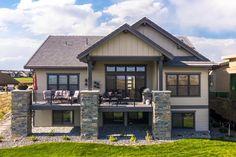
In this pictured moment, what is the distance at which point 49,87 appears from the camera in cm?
2664

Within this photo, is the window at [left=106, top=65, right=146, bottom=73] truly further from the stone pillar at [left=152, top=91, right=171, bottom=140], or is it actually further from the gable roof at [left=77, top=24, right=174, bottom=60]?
the stone pillar at [left=152, top=91, right=171, bottom=140]

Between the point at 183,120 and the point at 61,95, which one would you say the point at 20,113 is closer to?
the point at 61,95

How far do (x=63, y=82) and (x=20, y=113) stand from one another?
5.05m

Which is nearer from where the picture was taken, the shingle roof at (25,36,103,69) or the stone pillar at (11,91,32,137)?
the stone pillar at (11,91,32,137)

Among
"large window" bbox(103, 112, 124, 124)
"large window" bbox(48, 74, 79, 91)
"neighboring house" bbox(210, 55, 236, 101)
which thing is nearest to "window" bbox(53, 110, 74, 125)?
"large window" bbox(48, 74, 79, 91)

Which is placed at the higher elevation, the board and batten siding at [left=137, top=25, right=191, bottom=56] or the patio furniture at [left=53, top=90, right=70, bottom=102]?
the board and batten siding at [left=137, top=25, right=191, bottom=56]

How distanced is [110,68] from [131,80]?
1951 mm

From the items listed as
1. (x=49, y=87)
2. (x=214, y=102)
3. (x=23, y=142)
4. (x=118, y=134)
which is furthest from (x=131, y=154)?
(x=214, y=102)

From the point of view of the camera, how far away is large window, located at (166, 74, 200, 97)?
83.8 feet

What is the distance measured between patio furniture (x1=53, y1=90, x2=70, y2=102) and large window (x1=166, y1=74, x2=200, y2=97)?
767 cm

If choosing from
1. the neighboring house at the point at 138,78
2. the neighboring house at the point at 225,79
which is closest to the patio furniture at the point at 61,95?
the neighboring house at the point at 138,78

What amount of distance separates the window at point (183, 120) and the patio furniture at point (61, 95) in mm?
8367

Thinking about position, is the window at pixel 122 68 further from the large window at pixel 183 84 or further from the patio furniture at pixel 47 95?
the patio furniture at pixel 47 95

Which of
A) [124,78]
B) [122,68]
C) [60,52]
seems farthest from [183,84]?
[60,52]
